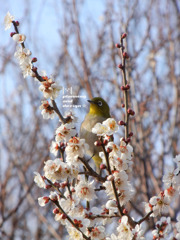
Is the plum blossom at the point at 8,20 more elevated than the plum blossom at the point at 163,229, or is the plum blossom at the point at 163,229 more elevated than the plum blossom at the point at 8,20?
the plum blossom at the point at 8,20

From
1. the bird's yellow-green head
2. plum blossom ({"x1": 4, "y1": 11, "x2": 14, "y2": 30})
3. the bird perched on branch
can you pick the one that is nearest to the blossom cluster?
plum blossom ({"x1": 4, "y1": 11, "x2": 14, "y2": 30})

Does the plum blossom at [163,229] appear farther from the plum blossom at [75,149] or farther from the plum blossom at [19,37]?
the plum blossom at [19,37]

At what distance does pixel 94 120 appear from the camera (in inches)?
135

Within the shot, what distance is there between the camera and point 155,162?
582 cm

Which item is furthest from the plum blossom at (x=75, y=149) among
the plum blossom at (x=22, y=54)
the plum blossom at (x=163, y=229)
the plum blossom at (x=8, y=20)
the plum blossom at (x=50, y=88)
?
the plum blossom at (x=8, y=20)

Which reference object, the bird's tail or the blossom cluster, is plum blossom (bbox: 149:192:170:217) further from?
the bird's tail

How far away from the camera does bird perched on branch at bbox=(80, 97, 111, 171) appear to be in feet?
10.0

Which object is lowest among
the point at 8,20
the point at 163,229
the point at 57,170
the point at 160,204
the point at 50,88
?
the point at 163,229

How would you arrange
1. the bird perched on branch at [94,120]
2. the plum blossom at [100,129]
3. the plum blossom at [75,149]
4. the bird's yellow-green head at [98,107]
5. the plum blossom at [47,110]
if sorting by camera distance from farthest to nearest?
the bird's yellow-green head at [98,107]
the bird perched on branch at [94,120]
the plum blossom at [47,110]
the plum blossom at [75,149]
the plum blossom at [100,129]

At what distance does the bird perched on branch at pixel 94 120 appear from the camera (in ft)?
10.0

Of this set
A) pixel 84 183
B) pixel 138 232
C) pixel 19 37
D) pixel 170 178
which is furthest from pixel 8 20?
pixel 138 232

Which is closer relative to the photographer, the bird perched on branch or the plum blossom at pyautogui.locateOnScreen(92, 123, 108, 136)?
the plum blossom at pyautogui.locateOnScreen(92, 123, 108, 136)

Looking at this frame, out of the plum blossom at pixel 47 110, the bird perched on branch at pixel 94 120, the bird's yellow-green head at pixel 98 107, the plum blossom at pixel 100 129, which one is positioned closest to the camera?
the plum blossom at pixel 100 129

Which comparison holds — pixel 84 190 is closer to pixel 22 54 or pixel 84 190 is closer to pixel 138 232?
pixel 138 232
